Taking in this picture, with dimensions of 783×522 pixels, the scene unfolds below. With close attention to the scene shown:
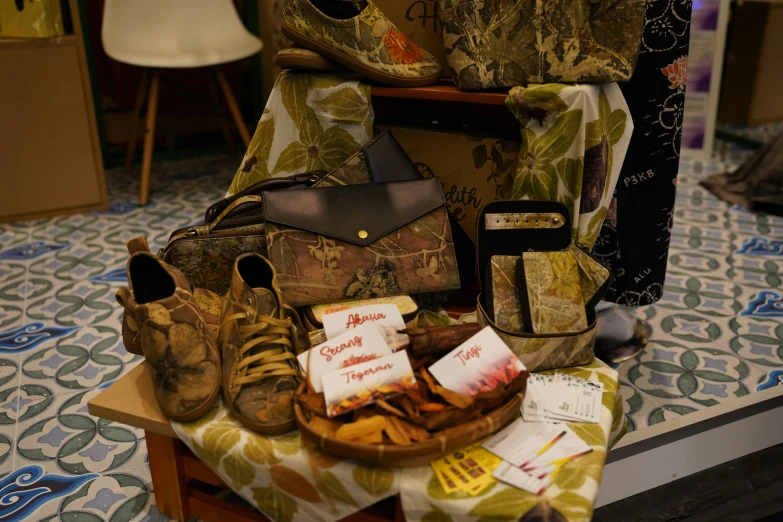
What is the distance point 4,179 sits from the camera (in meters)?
2.19

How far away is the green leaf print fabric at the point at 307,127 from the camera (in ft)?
4.51

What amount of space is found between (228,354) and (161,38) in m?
1.66

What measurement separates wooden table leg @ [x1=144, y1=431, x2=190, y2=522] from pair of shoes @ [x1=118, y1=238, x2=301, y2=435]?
0.09 m

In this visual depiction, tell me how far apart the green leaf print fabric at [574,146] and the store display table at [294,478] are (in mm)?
346

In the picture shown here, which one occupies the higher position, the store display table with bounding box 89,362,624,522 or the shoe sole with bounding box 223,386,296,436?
the shoe sole with bounding box 223,386,296,436

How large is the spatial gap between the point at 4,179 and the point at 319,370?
5.54 ft

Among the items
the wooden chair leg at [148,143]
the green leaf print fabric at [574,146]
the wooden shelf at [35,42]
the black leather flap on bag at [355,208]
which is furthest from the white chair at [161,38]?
the green leaf print fabric at [574,146]

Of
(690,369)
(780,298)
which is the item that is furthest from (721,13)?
(690,369)

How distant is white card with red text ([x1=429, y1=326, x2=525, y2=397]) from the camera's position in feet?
3.16

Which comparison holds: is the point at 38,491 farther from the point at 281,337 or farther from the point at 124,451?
the point at 281,337

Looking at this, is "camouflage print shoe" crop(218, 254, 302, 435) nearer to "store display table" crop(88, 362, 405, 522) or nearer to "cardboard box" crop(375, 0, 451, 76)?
"store display table" crop(88, 362, 405, 522)

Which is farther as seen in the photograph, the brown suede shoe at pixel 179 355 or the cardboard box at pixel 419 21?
the cardboard box at pixel 419 21

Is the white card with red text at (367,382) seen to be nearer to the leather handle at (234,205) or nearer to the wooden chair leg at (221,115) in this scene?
the leather handle at (234,205)

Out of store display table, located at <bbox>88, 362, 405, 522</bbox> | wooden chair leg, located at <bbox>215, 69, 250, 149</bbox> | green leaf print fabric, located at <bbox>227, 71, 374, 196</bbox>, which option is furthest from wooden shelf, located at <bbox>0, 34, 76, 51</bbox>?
store display table, located at <bbox>88, 362, 405, 522</bbox>
